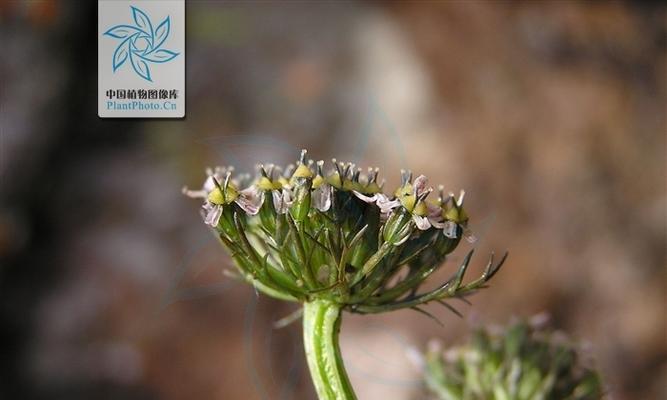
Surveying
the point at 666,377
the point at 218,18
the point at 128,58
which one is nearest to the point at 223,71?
the point at 218,18

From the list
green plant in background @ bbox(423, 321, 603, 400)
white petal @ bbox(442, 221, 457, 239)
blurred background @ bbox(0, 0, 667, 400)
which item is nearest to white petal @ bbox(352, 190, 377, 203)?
white petal @ bbox(442, 221, 457, 239)

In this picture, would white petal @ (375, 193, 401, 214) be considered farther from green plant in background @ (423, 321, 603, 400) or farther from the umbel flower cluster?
green plant in background @ (423, 321, 603, 400)

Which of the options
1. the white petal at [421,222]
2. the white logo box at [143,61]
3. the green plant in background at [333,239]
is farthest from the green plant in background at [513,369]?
the white logo box at [143,61]

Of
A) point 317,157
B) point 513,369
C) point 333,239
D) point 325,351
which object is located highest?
point 317,157

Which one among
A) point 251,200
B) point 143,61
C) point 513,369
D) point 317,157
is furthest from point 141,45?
point 317,157

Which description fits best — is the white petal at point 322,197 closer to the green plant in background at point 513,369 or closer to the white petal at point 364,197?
the white petal at point 364,197

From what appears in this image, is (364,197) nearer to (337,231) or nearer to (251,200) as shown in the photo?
(337,231)

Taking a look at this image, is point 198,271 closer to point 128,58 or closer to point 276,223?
point 128,58
